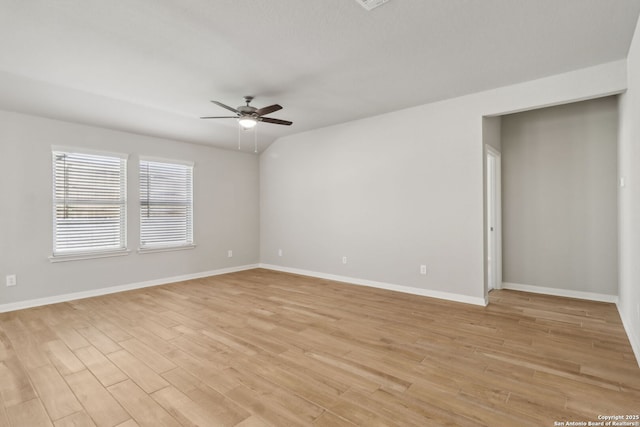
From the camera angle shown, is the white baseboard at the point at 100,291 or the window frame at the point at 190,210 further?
the window frame at the point at 190,210

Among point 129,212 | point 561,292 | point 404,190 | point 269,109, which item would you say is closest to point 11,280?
point 129,212

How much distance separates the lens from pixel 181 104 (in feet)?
14.5

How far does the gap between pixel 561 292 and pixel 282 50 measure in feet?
16.2

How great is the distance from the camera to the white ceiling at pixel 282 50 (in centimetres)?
237

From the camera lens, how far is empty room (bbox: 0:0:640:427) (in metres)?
2.22

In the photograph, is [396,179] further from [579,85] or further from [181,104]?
[181,104]

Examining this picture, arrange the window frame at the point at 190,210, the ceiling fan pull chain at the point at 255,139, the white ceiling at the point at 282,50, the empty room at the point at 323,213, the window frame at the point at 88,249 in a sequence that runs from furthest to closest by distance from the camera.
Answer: the ceiling fan pull chain at the point at 255,139, the window frame at the point at 190,210, the window frame at the point at 88,249, the white ceiling at the point at 282,50, the empty room at the point at 323,213

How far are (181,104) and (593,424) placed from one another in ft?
17.2

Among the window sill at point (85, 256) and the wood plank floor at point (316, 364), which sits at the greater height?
the window sill at point (85, 256)

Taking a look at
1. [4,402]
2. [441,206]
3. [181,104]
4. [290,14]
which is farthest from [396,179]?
[4,402]

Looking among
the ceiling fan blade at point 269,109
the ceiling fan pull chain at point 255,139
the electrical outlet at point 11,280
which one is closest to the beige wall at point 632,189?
the ceiling fan blade at point 269,109

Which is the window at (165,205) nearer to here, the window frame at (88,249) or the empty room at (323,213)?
the empty room at (323,213)

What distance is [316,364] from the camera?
2.51 meters

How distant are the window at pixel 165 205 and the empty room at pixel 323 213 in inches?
1.5
